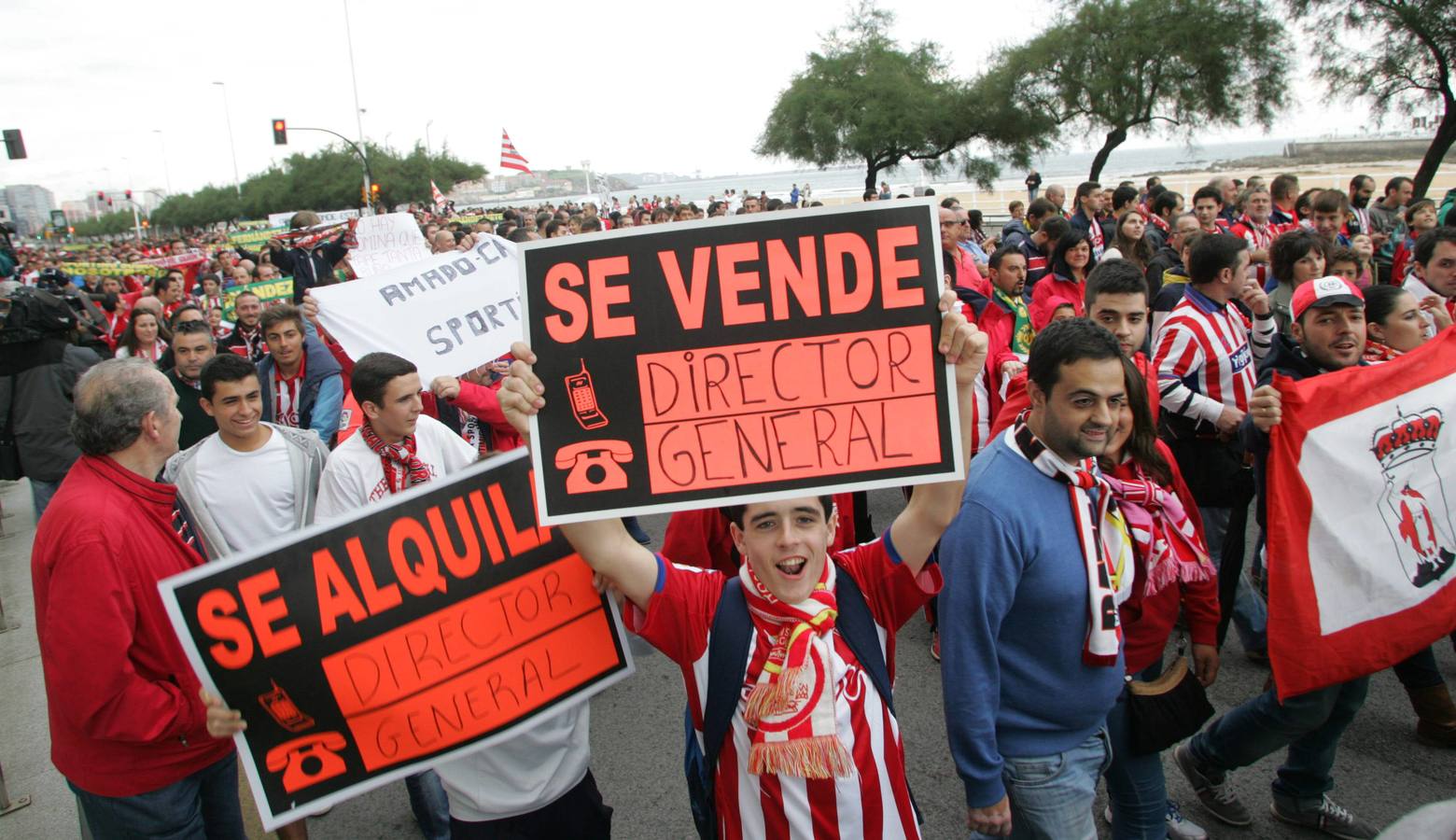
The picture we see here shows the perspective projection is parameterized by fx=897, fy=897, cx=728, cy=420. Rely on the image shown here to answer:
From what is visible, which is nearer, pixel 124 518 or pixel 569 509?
pixel 569 509

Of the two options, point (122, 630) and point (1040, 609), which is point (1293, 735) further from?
point (122, 630)

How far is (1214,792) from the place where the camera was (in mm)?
3623

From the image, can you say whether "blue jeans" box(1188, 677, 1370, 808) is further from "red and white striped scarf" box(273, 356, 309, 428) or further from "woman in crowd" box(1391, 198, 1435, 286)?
"woman in crowd" box(1391, 198, 1435, 286)

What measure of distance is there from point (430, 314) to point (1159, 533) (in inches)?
163

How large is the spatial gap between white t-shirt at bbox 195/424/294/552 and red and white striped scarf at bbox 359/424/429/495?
0.37 meters

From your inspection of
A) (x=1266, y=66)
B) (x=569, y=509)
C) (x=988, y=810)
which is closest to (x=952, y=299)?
(x=569, y=509)

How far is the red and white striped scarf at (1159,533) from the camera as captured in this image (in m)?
2.82

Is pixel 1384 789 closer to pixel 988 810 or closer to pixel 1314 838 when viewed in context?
pixel 1314 838

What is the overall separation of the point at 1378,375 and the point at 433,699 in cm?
349

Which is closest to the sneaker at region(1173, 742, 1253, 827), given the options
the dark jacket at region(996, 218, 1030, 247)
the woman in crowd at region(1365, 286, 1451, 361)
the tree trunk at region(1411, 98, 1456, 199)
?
the woman in crowd at region(1365, 286, 1451, 361)

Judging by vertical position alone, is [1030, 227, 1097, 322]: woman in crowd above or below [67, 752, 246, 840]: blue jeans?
above

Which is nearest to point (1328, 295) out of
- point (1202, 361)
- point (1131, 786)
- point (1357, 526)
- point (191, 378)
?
point (1202, 361)

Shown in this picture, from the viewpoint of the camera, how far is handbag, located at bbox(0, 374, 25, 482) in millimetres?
6875

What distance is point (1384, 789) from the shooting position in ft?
12.2
